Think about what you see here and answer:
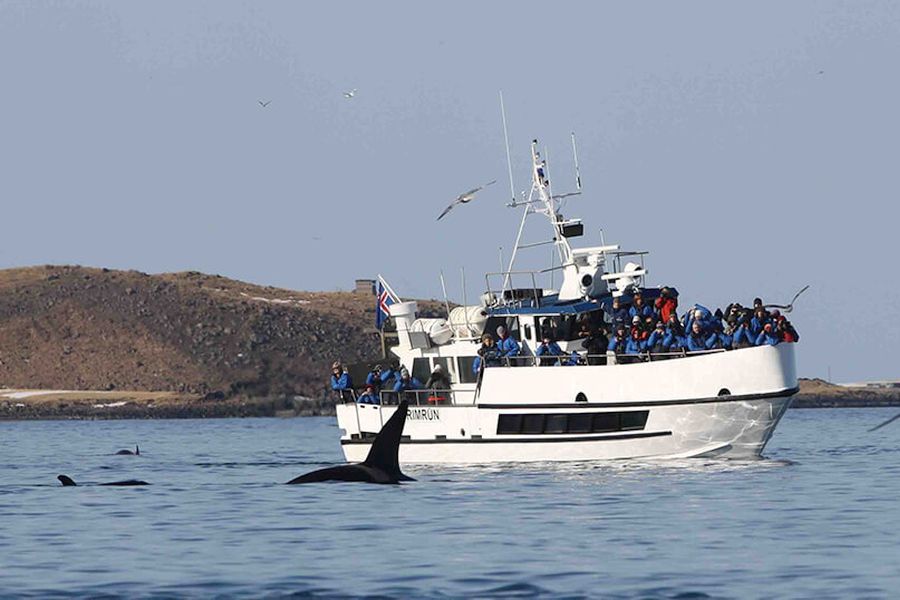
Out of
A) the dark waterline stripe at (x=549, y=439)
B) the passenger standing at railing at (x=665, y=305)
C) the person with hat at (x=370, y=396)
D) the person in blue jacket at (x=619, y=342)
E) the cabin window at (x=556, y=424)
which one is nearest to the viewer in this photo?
the dark waterline stripe at (x=549, y=439)

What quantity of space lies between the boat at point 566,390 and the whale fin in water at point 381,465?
531 centimetres

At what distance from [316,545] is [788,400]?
22.7 metres

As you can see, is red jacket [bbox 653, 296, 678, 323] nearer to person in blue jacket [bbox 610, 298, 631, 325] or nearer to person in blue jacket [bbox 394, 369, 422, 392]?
person in blue jacket [bbox 610, 298, 631, 325]

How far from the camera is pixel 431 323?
63531 millimetres

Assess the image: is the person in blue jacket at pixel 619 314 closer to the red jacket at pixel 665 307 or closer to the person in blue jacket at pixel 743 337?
the red jacket at pixel 665 307

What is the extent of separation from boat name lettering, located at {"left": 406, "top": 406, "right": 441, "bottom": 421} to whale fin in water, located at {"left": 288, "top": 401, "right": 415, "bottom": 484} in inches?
235

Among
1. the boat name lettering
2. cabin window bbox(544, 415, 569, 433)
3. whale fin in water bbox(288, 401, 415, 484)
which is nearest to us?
whale fin in water bbox(288, 401, 415, 484)

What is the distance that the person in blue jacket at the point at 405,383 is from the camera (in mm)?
61344

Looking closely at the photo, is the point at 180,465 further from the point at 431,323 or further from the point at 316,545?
the point at 316,545

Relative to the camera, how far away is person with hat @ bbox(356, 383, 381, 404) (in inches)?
2489

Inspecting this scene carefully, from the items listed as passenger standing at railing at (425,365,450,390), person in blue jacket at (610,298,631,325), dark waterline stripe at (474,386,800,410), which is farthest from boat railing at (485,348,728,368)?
passenger standing at railing at (425,365,450,390)

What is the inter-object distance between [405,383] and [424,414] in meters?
1.33

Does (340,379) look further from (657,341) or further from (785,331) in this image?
(785,331)

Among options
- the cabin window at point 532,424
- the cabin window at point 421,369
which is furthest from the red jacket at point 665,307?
the cabin window at point 421,369
